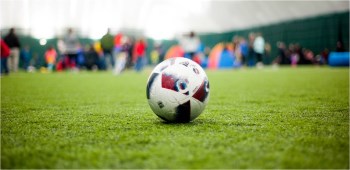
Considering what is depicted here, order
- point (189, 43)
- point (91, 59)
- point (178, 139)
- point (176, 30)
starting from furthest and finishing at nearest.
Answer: point (176, 30) → point (91, 59) → point (189, 43) → point (178, 139)

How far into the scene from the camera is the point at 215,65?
3097 cm

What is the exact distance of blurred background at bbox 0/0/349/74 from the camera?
30.1m

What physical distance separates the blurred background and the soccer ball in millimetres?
17298

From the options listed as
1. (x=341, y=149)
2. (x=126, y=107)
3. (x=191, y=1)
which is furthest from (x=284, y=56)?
(x=341, y=149)

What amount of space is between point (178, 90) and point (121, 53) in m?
16.6

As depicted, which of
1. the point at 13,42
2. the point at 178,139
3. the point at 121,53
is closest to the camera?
the point at 178,139

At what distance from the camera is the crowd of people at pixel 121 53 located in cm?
2053

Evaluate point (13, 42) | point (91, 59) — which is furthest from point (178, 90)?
point (91, 59)

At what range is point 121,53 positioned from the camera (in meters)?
20.4

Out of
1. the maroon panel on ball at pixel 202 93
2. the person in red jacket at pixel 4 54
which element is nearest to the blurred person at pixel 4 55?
the person in red jacket at pixel 4 54

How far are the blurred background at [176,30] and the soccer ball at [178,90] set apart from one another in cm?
1730

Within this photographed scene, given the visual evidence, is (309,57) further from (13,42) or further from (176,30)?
(13,42)

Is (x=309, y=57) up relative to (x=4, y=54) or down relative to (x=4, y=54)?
down

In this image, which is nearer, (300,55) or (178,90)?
(178,90)
